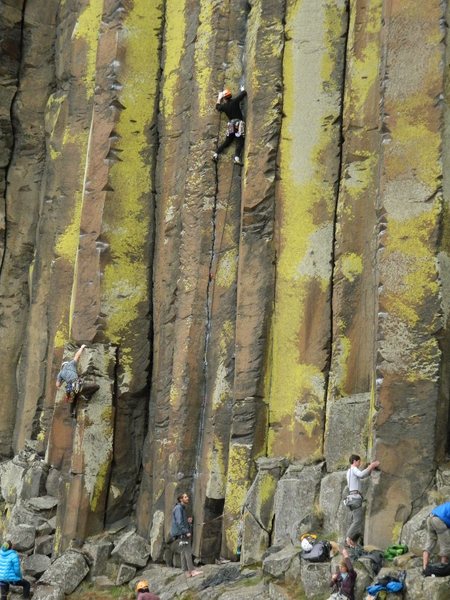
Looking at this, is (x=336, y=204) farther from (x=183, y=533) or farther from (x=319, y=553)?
(x=319, y=553)

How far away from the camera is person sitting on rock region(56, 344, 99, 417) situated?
2209 cm

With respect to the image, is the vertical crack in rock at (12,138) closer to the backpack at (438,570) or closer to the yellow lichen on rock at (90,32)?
the yellow lichen on rock at (90,32)

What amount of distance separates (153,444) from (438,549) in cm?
872

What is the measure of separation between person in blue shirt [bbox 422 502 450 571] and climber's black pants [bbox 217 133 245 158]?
374 inches

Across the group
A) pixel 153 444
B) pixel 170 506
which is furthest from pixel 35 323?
pixel 170 506

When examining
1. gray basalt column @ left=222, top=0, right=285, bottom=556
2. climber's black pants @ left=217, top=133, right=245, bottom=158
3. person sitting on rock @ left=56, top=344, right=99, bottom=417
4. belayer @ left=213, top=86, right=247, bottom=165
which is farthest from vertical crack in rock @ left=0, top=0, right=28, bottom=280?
gray basalt column @ left=222, top=0, right=285, bottom=556

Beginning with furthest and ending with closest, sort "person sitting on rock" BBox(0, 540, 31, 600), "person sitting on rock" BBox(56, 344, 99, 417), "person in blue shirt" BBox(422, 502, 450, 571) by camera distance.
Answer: "person sitting on rock" BBox(56, 344, 99, 417)
"person sitting on rock" BBox(0, 540, 31, 600)
"person in blue shirt" BBox(422, 502, 450, 571)

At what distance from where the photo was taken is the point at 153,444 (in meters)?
22.3

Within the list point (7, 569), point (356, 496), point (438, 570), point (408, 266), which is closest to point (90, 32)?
point (408, 266)

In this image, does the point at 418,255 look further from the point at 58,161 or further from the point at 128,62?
the point at 58,161

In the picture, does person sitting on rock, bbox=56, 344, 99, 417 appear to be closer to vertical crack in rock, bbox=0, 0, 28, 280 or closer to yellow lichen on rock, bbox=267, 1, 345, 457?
yellow lichen on rock, bbox=267, 1, 345, 457

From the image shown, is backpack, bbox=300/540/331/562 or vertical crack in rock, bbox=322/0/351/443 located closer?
backpack, bbox=300/540/331/562

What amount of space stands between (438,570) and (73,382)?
9.82m

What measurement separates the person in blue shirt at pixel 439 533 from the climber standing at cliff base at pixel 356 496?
212 centimetres
